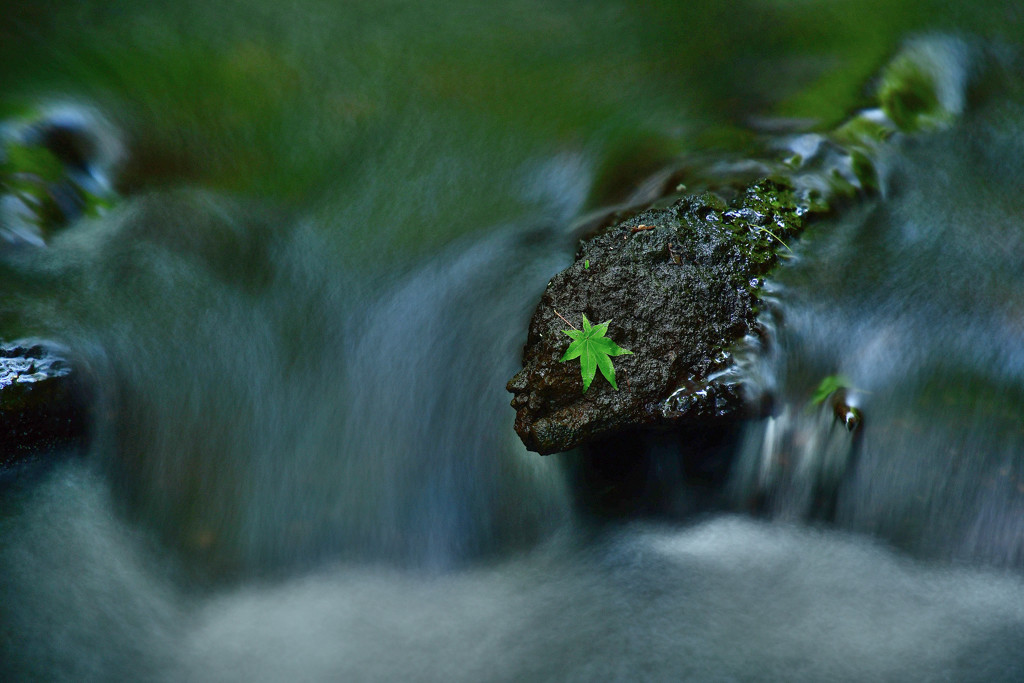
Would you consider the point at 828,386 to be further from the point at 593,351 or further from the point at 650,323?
the point at 593,351

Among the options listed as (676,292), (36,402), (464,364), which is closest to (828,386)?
(676,292)

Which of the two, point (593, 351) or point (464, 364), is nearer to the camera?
point (593, 351)

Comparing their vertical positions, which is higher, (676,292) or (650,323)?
(676,292)

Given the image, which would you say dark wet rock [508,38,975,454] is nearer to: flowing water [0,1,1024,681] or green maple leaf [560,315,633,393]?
green maple leaf [560,315,633,393]

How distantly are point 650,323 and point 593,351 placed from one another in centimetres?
33

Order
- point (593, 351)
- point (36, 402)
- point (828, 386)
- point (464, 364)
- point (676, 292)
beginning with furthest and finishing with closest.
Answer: point (464, 364), point (36, 402), point (828, 386), point (676, 292), point (593, 351)

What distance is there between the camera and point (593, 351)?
139 inches

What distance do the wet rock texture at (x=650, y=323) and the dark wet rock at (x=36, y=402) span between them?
2387mm

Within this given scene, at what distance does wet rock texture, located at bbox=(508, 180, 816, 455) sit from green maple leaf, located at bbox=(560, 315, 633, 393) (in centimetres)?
5

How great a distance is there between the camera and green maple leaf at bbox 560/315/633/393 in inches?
137

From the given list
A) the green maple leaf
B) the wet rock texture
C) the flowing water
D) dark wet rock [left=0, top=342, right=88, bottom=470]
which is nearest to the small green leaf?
the flowing water

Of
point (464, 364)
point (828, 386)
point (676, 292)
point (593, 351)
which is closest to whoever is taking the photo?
point (593, 351)

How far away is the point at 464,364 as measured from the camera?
170 inches

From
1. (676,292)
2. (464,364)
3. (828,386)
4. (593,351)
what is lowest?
(464,364)
